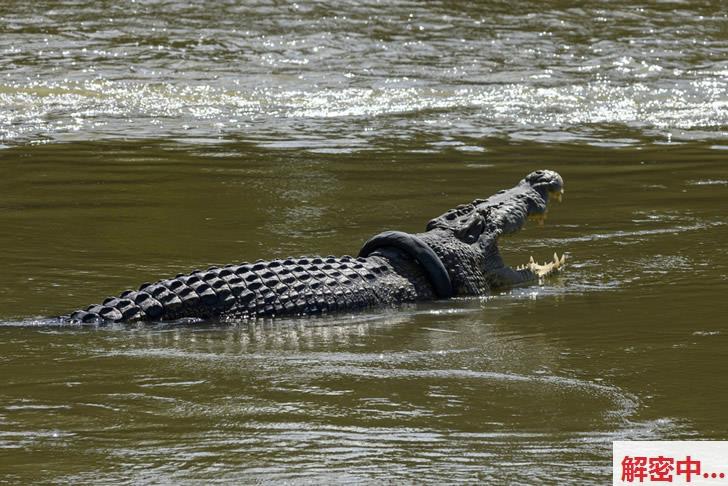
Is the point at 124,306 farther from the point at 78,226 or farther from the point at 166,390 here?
the point at 78,226

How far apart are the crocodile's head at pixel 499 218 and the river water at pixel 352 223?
259mm

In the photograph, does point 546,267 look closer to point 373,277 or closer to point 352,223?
point 373,277

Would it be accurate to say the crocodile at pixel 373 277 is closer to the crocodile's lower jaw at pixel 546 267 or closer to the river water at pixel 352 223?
the crocodile's lower jaw at pixel 546 267

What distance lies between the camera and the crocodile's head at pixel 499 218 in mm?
7508

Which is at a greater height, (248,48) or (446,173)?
(248,48)

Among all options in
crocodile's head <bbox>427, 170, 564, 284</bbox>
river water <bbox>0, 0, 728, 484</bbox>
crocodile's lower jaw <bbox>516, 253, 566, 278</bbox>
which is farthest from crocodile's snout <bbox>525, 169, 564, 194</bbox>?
crocodile's lower jaw <bbox>516, 253, 566, 278</bbox>

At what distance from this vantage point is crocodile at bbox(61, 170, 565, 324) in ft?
21.3

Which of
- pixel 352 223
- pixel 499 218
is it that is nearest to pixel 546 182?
pixel 499 218

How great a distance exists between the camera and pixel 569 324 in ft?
21.1

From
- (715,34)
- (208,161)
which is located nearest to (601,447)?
(208,161)

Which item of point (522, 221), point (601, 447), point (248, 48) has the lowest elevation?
point (601, 447)

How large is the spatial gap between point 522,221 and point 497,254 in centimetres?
41

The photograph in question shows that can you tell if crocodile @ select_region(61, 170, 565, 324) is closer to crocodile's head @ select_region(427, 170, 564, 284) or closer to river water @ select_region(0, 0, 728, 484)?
crocodile's head @ select_region(427, 170, 564, 284)

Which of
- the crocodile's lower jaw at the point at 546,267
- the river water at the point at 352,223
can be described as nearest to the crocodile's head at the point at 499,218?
the crocodile's lower jaw at the point at 546,267
